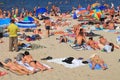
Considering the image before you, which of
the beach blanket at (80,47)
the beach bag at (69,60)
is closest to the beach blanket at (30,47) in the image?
the beach blanket at (80,47)

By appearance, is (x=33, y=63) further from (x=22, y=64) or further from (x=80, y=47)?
(x=80, y=47)

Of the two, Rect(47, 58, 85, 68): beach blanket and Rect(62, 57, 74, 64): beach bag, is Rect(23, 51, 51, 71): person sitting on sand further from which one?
Rect(62, 57, 74, 64): beach bag

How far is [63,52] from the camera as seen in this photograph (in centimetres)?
1383

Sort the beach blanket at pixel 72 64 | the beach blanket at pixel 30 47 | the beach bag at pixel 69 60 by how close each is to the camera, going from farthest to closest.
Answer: the beach blanket at pixel 30 47
the beach bag at pixel 69 60
the beach blanket at pixel 72 64

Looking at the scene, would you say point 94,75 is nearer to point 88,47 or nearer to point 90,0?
point 88,47

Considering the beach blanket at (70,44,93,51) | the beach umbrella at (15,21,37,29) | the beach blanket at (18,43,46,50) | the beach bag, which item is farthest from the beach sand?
the beach umbrella at (15,21,37,29)

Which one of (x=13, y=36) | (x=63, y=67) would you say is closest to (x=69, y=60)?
(x=63, y=67)

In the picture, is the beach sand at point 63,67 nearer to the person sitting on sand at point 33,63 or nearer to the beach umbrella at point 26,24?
the person sitting on sand at point 33,63

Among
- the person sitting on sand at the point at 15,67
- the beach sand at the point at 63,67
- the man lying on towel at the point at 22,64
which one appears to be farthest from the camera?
the man lying on towel at the point at 22,64

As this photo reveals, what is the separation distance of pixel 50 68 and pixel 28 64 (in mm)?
776

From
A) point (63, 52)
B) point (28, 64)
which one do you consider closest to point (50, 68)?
point (28, 64)

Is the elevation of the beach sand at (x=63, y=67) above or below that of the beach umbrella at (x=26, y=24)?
below

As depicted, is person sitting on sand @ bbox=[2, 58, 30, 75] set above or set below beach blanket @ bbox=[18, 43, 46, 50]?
below

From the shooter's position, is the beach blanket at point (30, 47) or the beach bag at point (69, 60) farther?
the beach blanket at point (30, 47)
